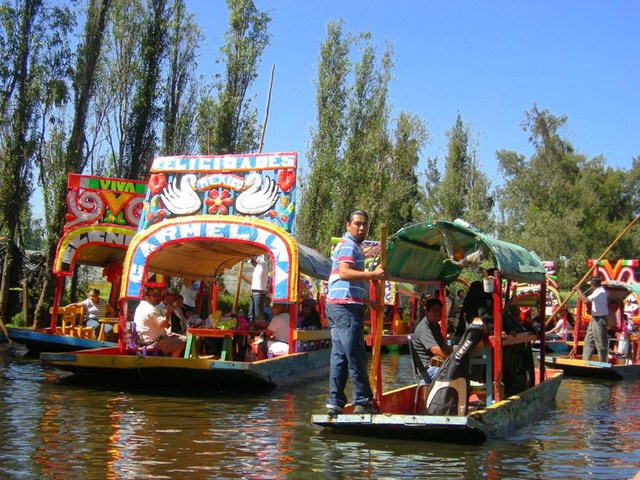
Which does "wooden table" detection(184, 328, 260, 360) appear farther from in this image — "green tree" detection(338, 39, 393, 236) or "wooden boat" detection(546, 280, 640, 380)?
"green tree" detection(338, 39, 393, 236)

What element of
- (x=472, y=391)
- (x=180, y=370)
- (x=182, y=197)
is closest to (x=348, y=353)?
(x=472, y=391)

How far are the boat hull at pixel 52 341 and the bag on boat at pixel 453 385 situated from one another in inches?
340

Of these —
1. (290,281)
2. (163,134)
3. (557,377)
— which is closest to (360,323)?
(290,281)

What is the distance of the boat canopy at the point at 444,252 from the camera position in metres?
8.56

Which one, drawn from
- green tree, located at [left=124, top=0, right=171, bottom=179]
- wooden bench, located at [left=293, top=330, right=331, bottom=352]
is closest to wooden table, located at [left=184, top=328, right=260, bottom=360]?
wooden bench, located at [left=293, top=330, right=331, bottom=352]

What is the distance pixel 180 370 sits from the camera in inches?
439

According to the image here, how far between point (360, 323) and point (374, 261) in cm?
139

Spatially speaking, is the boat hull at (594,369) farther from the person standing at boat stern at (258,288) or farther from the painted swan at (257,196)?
the painted swan at (257,196)

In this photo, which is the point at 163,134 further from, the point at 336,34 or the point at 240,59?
the point at 336,34

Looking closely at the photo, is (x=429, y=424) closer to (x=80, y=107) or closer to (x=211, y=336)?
(x=211, y=336)

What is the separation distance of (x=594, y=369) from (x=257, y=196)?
7.53 metres

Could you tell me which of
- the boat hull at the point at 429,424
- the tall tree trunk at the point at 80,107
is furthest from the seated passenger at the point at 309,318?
the tall tree trunk at the point at 80,107

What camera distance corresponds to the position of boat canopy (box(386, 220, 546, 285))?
337 inches

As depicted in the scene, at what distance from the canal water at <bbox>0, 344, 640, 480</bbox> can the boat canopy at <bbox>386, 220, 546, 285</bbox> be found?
1.88 m
